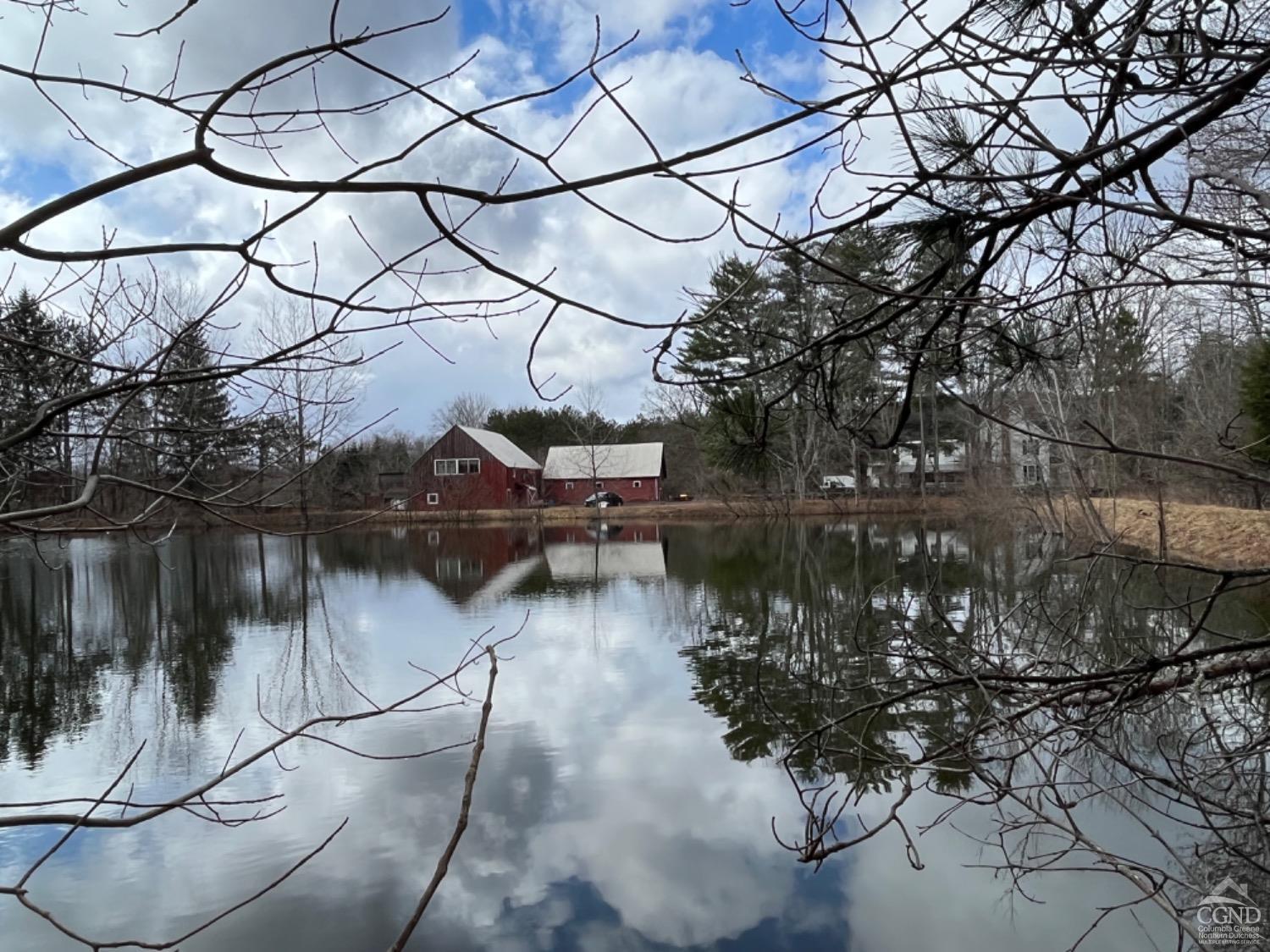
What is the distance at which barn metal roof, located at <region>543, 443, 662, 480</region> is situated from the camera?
46281 millimetres

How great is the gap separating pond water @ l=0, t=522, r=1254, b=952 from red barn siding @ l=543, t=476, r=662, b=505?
29400 mm

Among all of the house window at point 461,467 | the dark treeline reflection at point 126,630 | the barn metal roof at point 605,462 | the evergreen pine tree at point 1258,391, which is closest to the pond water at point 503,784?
the dark treeline reflection at point 126,630

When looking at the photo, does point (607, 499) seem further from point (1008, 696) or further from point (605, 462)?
point (1008, 696)

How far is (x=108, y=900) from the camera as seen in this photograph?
540cm

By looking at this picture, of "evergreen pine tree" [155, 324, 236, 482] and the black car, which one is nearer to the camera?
"evergreen pine tree" [155, 324, 236, 482]

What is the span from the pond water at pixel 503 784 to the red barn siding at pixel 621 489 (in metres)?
29.4

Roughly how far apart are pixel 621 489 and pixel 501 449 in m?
6.49

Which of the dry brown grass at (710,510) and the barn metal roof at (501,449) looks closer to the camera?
the dry brown grass at (710,510)

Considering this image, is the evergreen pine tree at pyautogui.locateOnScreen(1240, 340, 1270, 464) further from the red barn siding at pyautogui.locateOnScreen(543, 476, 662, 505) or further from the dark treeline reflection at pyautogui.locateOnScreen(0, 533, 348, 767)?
the red barn siding at pyautogui.locateOnScreen(543, 476, 662, 505)

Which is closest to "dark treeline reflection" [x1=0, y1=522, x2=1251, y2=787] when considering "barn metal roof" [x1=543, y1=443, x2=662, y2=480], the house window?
the house window

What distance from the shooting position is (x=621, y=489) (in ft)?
151

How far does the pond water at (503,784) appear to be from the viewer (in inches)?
199

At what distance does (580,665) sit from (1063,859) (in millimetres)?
6406

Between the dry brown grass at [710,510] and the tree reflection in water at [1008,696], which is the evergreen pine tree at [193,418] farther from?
the dry brown grass at [710,510]
